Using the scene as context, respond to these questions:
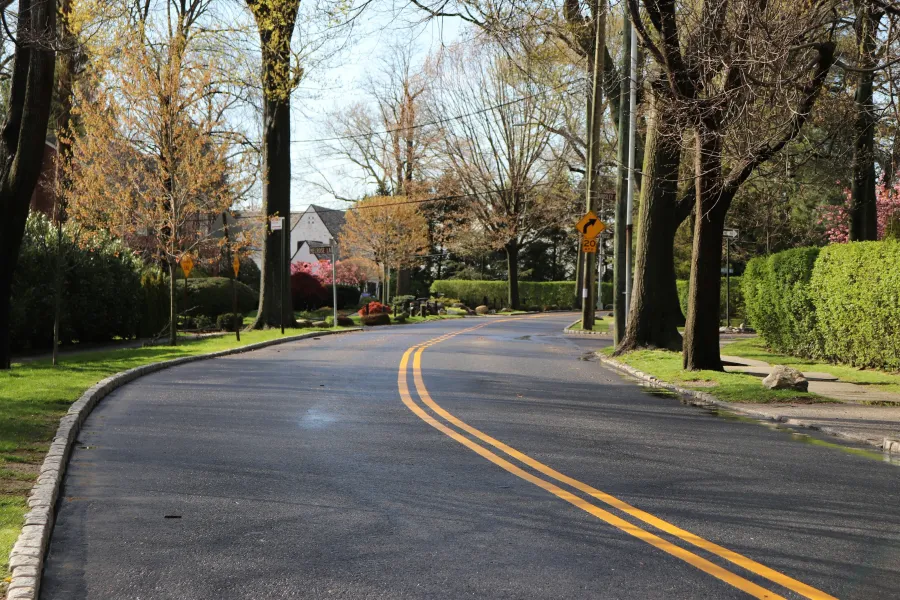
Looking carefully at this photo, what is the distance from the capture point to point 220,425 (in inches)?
374

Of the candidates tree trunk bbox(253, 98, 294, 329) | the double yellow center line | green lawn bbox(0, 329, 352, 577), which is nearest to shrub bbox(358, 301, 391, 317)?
tree trunk bbox(253, 98, 294, 329)

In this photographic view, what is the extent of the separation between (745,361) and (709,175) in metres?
5.21

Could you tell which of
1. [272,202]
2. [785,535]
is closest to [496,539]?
[785,535]

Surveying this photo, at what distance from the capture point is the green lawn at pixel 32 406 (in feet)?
19.8

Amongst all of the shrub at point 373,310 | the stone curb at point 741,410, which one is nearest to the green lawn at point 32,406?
the stone curb at point 741,410

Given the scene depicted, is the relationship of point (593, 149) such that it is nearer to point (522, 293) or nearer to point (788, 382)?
point (788, 382)

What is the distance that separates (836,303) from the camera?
1727cm

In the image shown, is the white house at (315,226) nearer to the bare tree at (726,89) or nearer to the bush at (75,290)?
the bush at (75,290)

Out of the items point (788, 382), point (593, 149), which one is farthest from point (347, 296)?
point (788, 382)

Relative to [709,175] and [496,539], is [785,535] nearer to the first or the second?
[496,539]

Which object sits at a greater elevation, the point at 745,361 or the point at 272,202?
the point at 272,202

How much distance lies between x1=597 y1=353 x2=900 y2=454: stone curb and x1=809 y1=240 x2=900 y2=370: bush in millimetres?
4084

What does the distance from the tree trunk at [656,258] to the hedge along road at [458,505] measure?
8202mm

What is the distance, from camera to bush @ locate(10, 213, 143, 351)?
69.4ft
